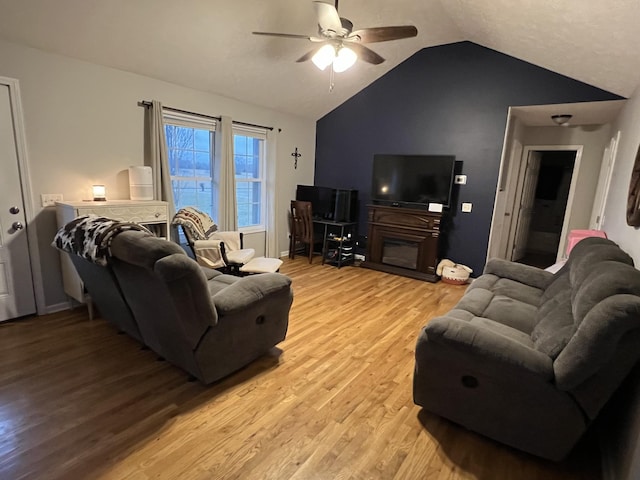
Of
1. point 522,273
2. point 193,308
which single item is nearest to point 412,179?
point 522,273

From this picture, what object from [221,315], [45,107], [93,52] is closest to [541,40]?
[221,315]

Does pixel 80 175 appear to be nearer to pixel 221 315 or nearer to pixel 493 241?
pixel 221 315

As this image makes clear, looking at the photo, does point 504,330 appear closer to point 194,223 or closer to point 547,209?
point 194,223

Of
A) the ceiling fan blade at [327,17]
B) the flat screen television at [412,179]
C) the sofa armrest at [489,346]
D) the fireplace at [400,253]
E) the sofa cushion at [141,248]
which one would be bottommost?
the fireplace at [400,253]

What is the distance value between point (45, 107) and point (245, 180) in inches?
100

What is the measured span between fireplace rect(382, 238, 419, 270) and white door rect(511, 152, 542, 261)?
7.38 feet

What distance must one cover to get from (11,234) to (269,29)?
3059 mm

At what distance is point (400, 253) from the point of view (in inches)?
202

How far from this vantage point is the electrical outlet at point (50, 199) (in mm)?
3060

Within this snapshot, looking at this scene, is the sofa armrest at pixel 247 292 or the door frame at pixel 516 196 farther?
the door frame at pixel 516 196

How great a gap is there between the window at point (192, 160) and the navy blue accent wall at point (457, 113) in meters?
2.09

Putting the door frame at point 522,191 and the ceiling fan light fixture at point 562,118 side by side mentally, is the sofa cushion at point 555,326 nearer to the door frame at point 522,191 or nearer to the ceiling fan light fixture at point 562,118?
the ceiling fan light fixture at point 562,118

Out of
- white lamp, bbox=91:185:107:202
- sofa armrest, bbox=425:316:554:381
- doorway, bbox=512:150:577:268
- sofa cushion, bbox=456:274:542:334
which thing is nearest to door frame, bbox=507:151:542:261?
doorway, bbox=512:150:577:268

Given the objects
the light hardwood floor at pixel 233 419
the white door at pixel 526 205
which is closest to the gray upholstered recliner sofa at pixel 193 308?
the light hardwood floor at pixel 233 419
